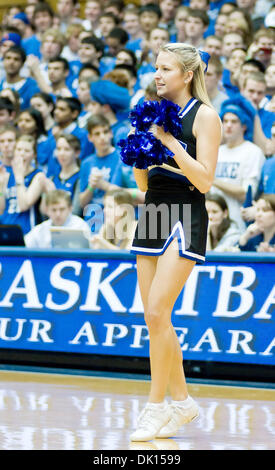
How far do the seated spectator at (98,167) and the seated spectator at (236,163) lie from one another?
1.28 m

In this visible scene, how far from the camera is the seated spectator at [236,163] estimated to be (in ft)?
28.9

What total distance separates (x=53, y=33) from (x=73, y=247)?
20.5ft

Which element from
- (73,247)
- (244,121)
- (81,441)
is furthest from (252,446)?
(244,121)

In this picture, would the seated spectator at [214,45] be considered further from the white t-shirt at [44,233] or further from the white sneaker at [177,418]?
the white sneaker at [177,418]

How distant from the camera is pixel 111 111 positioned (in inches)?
415

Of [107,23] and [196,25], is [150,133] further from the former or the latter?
[107,23]

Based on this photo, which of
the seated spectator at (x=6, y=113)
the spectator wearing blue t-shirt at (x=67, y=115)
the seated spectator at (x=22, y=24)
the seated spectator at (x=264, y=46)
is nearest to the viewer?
the seated spectator at (x=264, y=46)

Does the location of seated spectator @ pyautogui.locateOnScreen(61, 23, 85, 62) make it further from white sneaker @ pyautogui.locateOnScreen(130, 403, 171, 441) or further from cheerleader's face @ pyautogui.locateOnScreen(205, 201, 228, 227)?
white sneaker @ pyautogui.locateOnScreen(130, 403, 171, 441)

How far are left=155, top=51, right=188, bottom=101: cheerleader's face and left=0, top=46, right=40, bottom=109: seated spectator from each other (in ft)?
27.2

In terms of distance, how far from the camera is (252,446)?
4652 millimetres

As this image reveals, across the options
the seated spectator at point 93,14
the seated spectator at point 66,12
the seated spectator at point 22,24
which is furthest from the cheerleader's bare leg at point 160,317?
the seated spectator at point 22,24

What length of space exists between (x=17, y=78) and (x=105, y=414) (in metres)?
8.58

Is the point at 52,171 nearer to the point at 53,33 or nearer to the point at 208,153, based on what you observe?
the point at 53,33

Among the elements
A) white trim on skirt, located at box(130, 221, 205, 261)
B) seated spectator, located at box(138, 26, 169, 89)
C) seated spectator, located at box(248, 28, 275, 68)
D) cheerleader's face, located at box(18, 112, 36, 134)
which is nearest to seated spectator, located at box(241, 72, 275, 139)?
seated spectator, located at box(248, 28, 275, 68)
